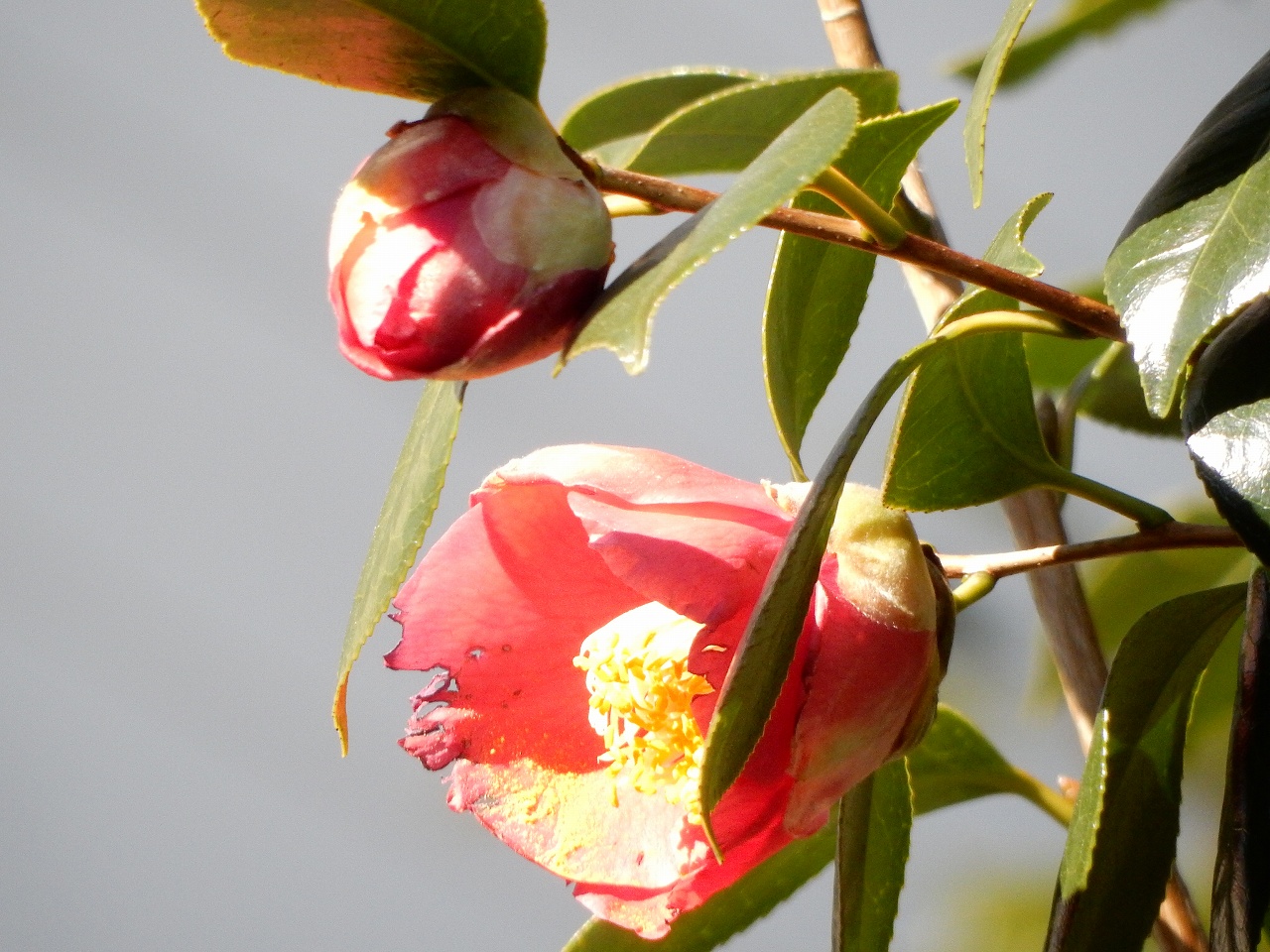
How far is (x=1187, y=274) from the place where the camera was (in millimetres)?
333

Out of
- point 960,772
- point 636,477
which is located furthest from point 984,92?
point 960,772

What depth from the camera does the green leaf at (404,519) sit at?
322 mm

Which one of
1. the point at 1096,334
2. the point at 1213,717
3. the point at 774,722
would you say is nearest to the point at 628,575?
the point at 774,722

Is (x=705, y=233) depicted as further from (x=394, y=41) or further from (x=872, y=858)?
(x=872, y=858)

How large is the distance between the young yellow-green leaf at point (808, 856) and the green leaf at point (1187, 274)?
6.1 inches

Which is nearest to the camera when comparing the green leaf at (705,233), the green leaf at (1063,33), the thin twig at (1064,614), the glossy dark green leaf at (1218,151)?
the green leaf at (705,233)

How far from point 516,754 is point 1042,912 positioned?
33.2 inches

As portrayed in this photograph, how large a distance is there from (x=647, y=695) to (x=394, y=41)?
7.6 inches

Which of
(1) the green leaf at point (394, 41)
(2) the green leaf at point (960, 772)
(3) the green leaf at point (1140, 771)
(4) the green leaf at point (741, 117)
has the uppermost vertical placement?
(1) the green leaf at point (394, 41)

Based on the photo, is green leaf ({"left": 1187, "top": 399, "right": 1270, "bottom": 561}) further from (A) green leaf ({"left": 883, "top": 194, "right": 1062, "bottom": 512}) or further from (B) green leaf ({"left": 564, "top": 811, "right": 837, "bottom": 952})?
(B) green leaf ({"left": 564, "top": 811, "right": 837, "bottom": 952})

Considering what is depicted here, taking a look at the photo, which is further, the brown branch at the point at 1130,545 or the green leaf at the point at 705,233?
the brown branch at the point at 1130,545

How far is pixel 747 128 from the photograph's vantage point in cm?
51

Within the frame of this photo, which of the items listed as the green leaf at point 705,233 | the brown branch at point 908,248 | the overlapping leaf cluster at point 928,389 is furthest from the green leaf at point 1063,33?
the green leaf at point 705,233

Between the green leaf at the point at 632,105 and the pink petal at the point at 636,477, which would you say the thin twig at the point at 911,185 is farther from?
the pink petal at the point at 636,477
